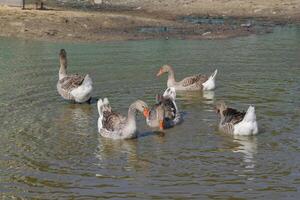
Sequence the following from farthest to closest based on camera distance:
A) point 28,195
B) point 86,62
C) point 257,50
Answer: point 257,50, point 86,62, point 28,195

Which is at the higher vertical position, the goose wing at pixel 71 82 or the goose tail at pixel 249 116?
the goose wing at pixel 71 82

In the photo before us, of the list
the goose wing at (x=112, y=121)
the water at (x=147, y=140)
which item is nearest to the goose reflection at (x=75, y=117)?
the water at (x=147, y=140)

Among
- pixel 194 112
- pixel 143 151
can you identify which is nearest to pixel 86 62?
pixel 194 112

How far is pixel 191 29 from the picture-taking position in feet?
133

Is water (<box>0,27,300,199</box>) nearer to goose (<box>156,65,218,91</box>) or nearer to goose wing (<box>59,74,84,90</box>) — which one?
goose (<box>156,65,218,91</box>)

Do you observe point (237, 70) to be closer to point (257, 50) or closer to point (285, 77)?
point (285, 77)

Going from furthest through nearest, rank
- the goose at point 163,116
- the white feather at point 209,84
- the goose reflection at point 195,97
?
the white feather at point 209,84 → the goose reflection at point 195,97 → the goose at point 163,116

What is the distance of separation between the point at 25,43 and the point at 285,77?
608 inches

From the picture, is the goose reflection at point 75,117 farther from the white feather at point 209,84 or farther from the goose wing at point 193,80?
the white feather at point 209,84

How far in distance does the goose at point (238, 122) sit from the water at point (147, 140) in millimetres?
179

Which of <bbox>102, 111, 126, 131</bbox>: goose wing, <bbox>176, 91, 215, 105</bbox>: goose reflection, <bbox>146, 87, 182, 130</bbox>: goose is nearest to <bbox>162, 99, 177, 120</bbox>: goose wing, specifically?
<bbox>146, 87, 182, 130</bbox>: goose

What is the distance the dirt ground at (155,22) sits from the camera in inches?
1476

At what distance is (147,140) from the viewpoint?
608 inches

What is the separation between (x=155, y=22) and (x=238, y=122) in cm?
2789
